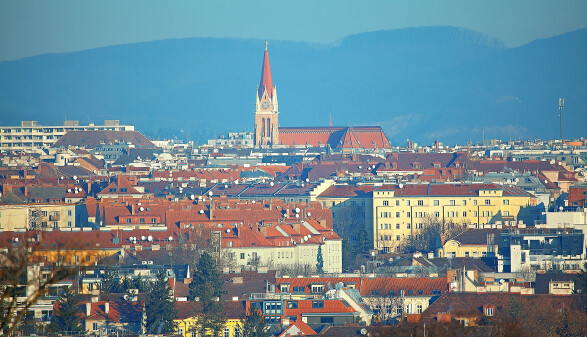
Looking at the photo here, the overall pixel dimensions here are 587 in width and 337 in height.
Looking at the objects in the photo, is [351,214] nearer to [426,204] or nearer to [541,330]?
[426,204]

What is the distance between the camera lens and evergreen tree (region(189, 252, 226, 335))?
48688 mm

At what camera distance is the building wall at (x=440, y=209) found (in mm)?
101188

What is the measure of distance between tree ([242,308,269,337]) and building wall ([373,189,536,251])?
52853 millimetres

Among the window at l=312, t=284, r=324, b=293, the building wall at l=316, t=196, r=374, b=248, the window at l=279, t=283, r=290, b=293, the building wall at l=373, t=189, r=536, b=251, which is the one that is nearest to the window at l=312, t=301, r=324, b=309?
the window at l=312, t=284, r=324, b=293

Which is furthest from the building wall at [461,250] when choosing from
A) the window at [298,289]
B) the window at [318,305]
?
the window at [318,305]

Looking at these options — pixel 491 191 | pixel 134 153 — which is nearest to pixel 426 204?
pixel 491 191

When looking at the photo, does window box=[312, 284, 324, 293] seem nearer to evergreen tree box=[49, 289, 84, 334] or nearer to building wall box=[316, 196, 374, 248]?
evergreen tree box=[49, 289, 84, 334]

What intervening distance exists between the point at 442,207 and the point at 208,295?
52.0 metres

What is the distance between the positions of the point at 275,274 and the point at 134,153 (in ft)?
372

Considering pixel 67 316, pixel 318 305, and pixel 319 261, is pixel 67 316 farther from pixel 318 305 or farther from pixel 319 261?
pixel 319 261

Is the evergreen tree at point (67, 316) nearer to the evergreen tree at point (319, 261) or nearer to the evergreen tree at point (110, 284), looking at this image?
the evergreen tree at point (110, 284)

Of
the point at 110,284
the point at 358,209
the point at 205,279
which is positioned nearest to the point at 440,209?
the point at 358,209

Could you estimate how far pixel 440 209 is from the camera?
4045 inches

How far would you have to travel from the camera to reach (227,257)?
2881 inches
